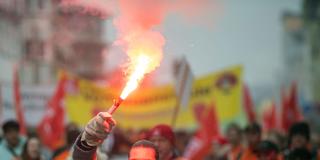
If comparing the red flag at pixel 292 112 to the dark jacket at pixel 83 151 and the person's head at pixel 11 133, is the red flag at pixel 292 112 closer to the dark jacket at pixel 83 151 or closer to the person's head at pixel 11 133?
the person's head at pixel 11 133

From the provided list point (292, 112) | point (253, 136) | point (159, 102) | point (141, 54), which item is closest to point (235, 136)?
point (253, 136)

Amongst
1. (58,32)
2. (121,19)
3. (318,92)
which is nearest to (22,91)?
(121,19)

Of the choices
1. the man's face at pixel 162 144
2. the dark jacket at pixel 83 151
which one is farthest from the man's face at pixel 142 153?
the man's face at pixel 162 144

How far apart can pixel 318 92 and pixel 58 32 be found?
19212mm

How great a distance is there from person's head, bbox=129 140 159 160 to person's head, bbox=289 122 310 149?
3500 millimetres

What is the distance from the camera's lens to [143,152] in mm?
6344

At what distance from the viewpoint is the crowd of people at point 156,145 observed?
6.12 meters

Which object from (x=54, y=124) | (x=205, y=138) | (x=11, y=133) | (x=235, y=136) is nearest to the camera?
(x=11, y=133)

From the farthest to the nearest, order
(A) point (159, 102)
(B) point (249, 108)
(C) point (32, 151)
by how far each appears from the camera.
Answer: (A) point (159, 102) < (B) point (249, 108) < (C) point (32, 151)

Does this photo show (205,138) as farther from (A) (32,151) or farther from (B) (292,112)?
(A) (32,151)

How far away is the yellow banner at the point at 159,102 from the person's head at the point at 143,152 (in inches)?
367

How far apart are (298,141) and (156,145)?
293 cm

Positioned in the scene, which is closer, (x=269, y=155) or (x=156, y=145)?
(x=156, y=145)

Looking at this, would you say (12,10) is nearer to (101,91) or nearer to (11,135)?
(101,91)
